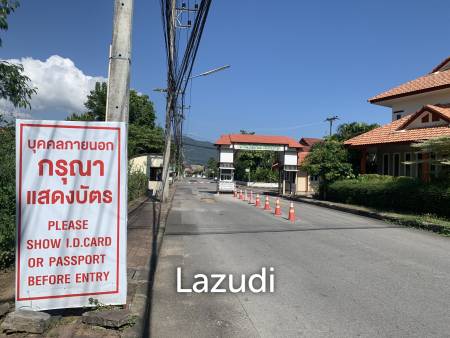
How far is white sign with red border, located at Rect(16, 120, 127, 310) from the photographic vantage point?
4.57 metres

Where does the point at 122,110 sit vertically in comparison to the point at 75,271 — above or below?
above

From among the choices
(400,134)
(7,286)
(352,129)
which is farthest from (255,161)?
(7,286)

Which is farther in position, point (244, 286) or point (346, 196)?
point (346, 196)

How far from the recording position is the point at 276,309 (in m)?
5.79

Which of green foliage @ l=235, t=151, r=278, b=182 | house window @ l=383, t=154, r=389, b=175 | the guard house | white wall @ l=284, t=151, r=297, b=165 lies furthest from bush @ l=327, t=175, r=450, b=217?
green foliage @ l=235, t=151, r=278, b=182

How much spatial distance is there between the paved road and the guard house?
2557 cm

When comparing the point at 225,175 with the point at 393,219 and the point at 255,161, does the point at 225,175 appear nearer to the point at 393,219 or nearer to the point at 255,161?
the point at 393,219

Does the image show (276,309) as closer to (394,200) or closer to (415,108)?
(394,200)

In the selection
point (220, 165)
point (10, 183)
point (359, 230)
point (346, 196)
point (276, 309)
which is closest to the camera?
point (276, 309)

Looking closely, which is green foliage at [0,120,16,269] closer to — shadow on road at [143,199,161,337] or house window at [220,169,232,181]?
shadow on road at [143,199,161,337]

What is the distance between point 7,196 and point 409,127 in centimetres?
2293

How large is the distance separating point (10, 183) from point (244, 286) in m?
4.43

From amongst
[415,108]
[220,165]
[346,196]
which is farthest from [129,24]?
[220,165]
